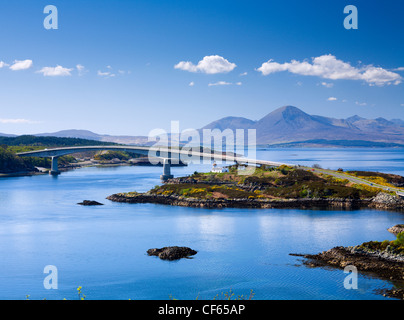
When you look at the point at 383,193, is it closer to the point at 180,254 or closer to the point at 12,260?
the point at 180,254

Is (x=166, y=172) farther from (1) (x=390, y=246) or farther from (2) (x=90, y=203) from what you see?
(1) (x=390, y=246)

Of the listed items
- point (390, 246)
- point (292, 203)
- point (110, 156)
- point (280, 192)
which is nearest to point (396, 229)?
point (390, 246)

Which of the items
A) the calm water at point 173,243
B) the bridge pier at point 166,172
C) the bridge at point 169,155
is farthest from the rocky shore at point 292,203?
the bridge pier at point 166,172

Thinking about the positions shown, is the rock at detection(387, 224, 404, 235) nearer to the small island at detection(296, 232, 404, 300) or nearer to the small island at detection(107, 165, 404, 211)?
the small island at detection(296, 232, 404, 300)

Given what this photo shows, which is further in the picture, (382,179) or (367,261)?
(382,179)

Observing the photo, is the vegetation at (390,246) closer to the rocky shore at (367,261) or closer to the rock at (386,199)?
the rocky shore at (367,261)

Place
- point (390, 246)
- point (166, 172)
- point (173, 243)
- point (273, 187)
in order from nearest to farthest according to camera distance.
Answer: point (390, 246) < point (173, 243) < point (273, 187) < point (166, 172)

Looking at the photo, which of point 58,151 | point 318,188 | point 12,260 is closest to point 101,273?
point 12,260
